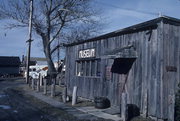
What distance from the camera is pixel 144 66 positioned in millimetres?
12625

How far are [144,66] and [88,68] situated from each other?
5997 millimetres

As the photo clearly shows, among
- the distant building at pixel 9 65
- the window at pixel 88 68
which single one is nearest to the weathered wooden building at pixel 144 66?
the window at pixel 88 68

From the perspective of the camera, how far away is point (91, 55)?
17.6 m

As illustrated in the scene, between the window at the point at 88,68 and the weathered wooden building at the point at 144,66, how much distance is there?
14 cm

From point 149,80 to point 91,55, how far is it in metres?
5.97

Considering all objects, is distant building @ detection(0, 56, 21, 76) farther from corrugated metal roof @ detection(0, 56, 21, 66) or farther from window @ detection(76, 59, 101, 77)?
window @ detection(76, 59, 101, 77)

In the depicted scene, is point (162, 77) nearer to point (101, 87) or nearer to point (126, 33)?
point (126, 33)

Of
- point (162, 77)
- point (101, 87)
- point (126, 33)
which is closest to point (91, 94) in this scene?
point (101, 87)

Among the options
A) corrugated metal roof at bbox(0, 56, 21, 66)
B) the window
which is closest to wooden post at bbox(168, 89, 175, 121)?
the window

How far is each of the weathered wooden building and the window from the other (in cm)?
14

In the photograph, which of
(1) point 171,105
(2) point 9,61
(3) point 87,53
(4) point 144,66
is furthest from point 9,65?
(1) point 171,105

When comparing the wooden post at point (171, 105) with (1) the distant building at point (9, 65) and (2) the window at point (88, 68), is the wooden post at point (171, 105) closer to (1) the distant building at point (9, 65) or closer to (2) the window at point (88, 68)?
(2) the window at point (88, 68)

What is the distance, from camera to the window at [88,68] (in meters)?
17.0

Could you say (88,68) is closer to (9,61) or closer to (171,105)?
(171,105)
